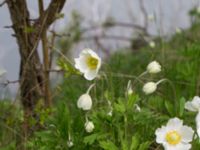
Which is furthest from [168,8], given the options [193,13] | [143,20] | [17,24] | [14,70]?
[17,24]

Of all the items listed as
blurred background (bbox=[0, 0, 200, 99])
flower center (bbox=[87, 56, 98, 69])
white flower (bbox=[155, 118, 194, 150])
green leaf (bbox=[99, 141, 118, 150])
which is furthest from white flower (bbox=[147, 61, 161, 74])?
blurred background (bbox=[0, 0, 200, 99])

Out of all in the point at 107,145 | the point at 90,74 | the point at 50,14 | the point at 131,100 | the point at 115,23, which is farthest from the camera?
the point at 115,23

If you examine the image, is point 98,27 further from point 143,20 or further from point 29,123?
point 29,123

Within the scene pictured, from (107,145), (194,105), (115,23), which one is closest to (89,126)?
(107,145)

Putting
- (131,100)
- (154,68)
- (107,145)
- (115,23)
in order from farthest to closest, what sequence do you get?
(115,23)
(154,68)
(131,100)
(107,145)

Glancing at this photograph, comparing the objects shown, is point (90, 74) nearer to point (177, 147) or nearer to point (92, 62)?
point (92, 62)

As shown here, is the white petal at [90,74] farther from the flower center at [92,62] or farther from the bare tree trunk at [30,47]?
the bare tree trunk at [30,47]

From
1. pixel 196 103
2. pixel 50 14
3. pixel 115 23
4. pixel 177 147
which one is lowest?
pixel 115 23
